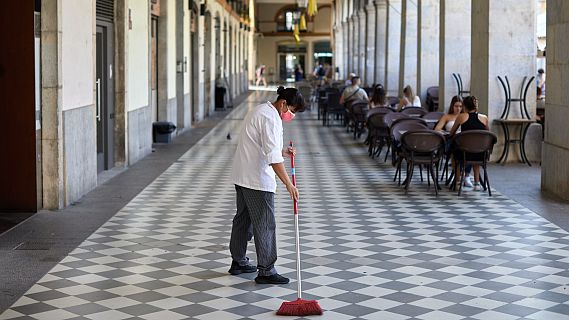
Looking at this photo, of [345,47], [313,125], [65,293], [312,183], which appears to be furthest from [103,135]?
[345,47]

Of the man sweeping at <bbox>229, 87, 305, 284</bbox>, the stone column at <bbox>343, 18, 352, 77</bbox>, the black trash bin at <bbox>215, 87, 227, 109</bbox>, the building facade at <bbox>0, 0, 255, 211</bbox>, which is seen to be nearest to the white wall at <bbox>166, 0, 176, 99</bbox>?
the building facade at <bbox>0, 0, 255, 211</bbox>

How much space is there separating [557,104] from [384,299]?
5982mm

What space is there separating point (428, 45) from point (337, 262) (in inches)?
506

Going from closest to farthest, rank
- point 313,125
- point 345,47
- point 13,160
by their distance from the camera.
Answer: point 13,160 < point 313,125 < point 345,47

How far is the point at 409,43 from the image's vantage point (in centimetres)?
2256

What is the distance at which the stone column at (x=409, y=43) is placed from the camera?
73.7 feet

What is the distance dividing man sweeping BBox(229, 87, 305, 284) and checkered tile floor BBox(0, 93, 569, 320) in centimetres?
27

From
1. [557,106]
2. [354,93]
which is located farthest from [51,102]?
[354,93]

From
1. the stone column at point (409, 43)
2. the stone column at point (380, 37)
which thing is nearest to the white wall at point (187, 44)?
the stone column at point (409, 43)

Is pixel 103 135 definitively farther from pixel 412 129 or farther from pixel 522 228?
pixel 522 228

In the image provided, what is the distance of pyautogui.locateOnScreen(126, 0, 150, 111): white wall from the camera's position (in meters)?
15.3

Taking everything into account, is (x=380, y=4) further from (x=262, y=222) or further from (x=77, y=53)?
(x=262, y=222)

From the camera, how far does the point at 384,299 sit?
675 centimetres

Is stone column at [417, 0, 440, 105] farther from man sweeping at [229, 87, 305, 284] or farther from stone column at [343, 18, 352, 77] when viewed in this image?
stone column at [343, 18, 352, 77]
